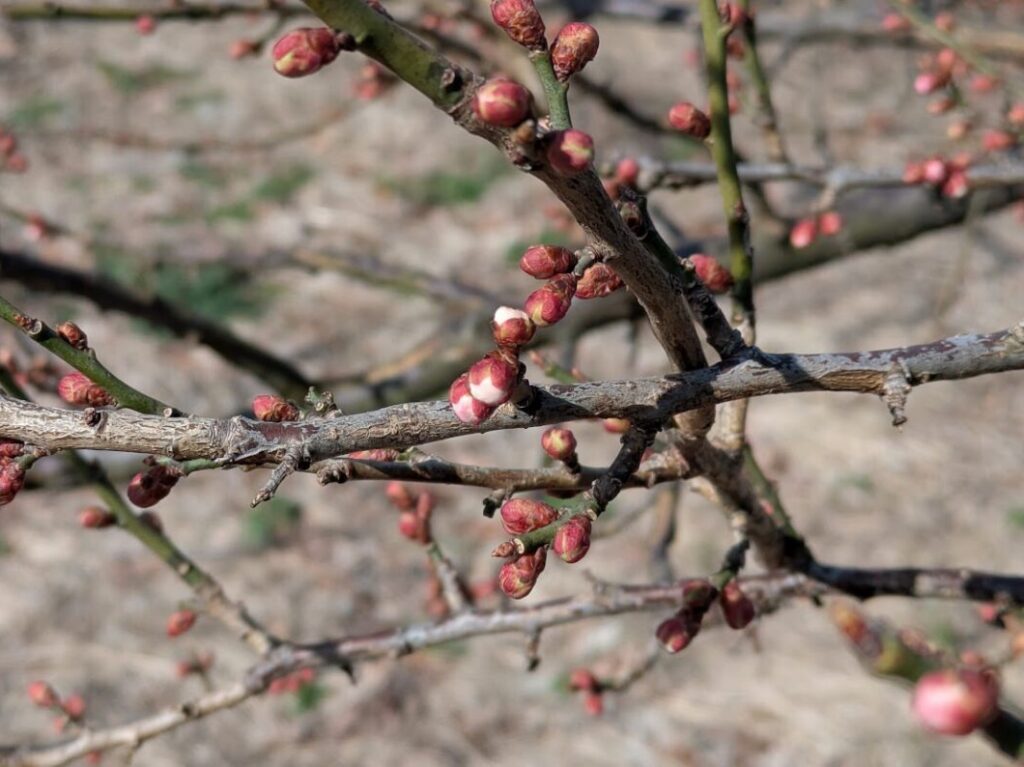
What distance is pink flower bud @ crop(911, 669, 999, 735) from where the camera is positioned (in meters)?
0.75

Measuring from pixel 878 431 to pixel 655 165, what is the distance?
10.8 ft

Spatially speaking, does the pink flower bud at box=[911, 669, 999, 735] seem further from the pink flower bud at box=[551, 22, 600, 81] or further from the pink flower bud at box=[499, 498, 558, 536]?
the pink flower bud at box=[551, 22, 600, 81]

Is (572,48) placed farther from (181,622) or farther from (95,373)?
(181,622)

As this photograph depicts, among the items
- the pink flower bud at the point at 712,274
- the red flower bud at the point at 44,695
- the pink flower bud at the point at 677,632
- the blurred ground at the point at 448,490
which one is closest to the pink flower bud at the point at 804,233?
the blurred ground at the point at 448,490

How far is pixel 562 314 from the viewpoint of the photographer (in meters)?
0.93

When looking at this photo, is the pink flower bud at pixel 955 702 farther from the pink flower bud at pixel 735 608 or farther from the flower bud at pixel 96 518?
the flower bud at pixel 96 518

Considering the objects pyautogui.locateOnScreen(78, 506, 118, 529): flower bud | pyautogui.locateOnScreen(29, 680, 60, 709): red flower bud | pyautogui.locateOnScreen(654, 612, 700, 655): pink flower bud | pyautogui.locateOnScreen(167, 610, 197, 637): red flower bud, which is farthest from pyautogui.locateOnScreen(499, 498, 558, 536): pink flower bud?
pyautogui.locateOnScreen(29, 680, 60, 709): red flower bud

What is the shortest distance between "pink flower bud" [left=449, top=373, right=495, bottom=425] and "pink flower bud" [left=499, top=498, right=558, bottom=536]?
0.18m

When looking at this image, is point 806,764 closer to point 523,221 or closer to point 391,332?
point 391,332

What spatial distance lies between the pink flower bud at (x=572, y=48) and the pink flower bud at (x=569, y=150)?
0.21 metres

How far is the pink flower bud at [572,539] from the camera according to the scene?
39.3 inches

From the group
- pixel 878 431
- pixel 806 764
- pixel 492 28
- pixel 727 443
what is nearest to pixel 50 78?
pixel 492 28

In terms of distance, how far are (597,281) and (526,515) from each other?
0.27 metres

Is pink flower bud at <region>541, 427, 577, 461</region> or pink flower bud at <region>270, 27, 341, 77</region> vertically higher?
pink flower bud at <region>270, 27, 341, 77</region>
